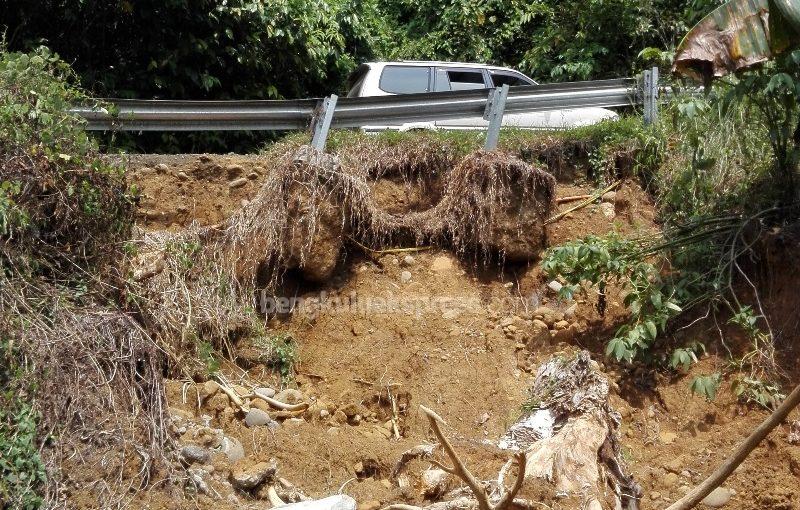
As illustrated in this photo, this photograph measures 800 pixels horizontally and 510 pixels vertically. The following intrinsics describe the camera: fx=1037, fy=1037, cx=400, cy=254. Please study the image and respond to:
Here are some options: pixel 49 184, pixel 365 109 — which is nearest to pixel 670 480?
pixel 365 109

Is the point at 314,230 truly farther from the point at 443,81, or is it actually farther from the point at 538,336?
the point at 443,81

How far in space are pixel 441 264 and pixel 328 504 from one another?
320cm

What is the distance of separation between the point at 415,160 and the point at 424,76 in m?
3.24

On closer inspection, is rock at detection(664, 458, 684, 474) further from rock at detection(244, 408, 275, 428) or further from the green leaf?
rock at detection(244, 408, 275, 428)

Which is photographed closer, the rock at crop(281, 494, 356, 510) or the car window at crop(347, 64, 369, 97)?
the rock at crop(281, 494, 356, 510)

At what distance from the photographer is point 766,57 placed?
23.4 ft

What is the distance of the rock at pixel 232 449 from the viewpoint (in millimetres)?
6473

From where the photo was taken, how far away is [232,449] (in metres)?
6.54

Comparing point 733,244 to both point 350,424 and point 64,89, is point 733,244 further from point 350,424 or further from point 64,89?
point 64,89

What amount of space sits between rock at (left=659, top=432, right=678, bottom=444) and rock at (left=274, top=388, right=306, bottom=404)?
8.16ft

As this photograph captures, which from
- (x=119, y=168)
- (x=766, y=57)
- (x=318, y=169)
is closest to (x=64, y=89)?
(x=119, y=168)

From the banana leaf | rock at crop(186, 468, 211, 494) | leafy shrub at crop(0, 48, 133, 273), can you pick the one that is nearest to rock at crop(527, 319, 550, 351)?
the banana leaf

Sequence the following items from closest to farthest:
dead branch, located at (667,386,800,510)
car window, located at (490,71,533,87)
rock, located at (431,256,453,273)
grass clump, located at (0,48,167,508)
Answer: dead branch, located at (667,386,800,510) < grass clump, located at (0,48,167,508) < rock, located at (431,256,453,273) < car window, located at (490,71,533,87)

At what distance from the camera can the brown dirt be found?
651 centimetres
